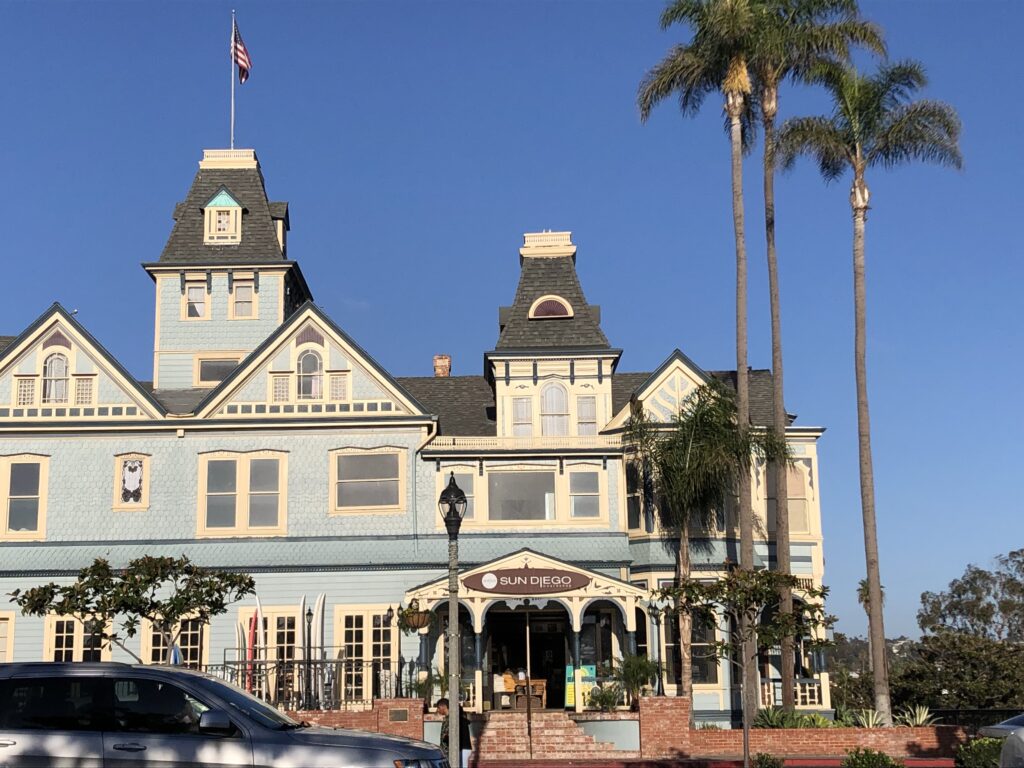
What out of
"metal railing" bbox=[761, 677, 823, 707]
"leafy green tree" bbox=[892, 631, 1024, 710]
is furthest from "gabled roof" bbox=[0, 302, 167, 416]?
"leafy green tree" bbox=[892, 631, 1024, 710]

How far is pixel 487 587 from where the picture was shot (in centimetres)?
2972

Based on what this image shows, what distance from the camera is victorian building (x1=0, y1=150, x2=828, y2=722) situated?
1241 inches

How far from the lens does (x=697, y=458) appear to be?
29.9 m

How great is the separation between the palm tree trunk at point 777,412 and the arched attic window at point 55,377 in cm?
1875

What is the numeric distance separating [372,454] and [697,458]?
8683 millimetres

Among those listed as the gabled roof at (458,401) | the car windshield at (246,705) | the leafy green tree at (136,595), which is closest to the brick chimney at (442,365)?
the gabled roof at (458,401)

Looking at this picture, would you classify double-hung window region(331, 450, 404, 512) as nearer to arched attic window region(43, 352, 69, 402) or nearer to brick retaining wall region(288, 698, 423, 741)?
brick retaining wall region(288, 698, 423, 741)

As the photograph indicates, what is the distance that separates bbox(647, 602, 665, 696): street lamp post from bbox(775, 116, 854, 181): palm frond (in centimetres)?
1211

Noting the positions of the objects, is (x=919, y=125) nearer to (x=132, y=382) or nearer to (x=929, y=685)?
(x=929, y=685)

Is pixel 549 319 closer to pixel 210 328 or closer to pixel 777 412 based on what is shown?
pixel 777 412

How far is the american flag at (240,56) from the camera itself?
133 ft

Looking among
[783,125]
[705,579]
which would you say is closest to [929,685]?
[705,579]

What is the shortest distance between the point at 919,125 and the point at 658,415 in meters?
10.0

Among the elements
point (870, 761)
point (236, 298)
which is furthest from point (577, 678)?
point (236, 298)
